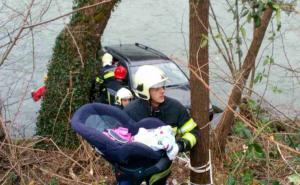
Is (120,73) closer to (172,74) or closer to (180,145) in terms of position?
(172,74)

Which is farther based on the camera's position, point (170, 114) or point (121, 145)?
point (170, 114)

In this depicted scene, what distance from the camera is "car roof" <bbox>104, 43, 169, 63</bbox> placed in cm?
1055

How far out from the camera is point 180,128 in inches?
190

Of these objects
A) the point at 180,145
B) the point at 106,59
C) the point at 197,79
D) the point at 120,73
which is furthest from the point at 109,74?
the point at 180,145

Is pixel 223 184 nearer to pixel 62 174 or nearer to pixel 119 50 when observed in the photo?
pixel 62 174

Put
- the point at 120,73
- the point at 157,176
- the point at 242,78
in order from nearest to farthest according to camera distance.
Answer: the point at 157,176, the point at 242,78, the point at 120,73

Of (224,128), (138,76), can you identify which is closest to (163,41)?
(224,128)

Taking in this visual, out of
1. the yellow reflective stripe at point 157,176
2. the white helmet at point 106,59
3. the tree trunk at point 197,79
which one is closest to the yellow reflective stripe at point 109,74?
the white helmet at point 106,59

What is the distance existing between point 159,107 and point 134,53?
6.11m

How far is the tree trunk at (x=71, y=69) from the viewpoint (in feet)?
29.1

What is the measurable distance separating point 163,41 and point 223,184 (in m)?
11.2

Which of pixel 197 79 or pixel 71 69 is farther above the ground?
pixel 197 79

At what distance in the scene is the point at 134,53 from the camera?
10867mm

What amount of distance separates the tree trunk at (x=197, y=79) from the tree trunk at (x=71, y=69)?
151 inches
